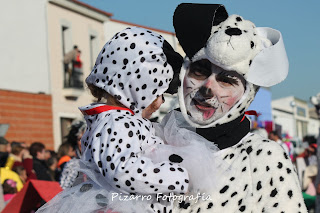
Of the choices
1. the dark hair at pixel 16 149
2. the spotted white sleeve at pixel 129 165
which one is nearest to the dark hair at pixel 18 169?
the dark hair at pixel 16 149

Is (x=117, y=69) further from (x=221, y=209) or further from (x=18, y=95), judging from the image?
(x=18, y=95)

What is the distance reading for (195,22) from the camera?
8.00 feet

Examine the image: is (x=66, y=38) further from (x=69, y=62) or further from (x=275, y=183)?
(x=275, y=183)

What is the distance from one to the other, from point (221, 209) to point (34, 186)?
2.45 meters

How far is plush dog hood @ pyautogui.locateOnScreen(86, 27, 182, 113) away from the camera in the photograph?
246 cm

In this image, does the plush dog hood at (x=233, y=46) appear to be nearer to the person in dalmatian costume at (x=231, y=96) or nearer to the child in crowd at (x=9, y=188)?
the person in dalmatian costume at (x=231, y=96)

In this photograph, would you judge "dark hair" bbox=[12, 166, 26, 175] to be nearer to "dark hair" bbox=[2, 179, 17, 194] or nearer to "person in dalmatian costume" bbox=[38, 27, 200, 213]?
"dark hair" bbox=[2, 179, 17, 194]

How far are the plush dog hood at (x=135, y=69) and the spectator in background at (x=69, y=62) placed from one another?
1620cm

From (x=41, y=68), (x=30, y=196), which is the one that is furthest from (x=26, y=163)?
(x=41, y=68)

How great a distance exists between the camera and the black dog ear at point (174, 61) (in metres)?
2.54

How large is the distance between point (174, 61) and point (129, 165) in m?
0.63

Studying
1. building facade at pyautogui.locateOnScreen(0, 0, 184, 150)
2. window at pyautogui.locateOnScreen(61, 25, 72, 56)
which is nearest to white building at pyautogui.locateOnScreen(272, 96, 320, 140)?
building facade at pyautogui.locateOnScreen(0, 0, 184, 150)

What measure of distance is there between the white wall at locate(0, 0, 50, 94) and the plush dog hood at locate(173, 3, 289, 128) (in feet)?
46.8

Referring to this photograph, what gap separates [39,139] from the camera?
57.2 ft
